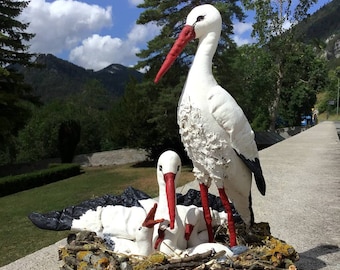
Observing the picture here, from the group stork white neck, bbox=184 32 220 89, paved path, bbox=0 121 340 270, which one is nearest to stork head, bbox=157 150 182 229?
stork white neck, bbox=184 32 220 89

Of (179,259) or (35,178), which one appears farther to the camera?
(35,178)

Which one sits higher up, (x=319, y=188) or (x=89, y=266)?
(x=89, y=266)

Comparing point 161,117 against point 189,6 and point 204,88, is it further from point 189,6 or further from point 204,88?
point 204,88

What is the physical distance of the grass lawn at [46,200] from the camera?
664 cm

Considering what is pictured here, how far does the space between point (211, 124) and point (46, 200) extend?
10040 mm

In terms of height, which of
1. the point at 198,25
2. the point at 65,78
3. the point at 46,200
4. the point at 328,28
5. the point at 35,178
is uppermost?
the point at 328,28

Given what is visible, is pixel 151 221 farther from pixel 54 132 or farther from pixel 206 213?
pixel 54 132

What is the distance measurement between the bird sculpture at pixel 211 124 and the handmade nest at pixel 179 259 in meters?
0.20

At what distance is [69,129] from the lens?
2012cm

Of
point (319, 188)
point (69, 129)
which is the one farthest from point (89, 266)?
point (69, 129)

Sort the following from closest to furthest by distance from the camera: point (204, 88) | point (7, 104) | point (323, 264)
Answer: point (204, 88) < point (323, 264) < point (7, 104)

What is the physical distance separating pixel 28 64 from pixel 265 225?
17.3 metres

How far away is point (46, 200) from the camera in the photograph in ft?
37.6

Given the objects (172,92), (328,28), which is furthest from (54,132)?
(328,28)
